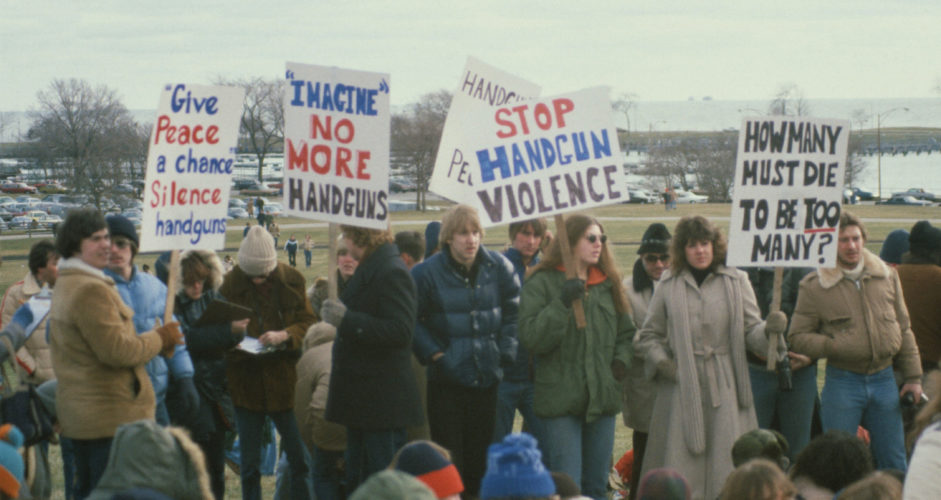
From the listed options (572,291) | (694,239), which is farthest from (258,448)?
(694,239)

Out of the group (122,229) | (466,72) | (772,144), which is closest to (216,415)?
(122,229)

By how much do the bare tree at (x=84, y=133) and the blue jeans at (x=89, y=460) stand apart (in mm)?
68023

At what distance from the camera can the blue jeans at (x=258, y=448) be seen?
7.27 m

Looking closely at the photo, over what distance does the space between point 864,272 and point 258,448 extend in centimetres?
397

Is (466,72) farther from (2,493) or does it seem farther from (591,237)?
(2,493)

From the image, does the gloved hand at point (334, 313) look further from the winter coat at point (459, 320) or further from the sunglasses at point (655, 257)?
the sunglasses at point (655, 257)

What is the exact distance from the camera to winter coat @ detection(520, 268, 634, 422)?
6629 mm

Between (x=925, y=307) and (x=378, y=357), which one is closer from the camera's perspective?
(x=378, y=357)

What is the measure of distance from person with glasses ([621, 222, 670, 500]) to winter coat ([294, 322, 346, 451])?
1.90 meters

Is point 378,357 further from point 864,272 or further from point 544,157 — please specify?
point 864,272

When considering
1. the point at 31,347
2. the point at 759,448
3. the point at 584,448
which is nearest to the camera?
the point at 759,448

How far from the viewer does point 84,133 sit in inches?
3140

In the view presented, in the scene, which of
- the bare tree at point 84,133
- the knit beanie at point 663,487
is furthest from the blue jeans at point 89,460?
the bare tree at point 84,133

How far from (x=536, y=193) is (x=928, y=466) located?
137 inches
